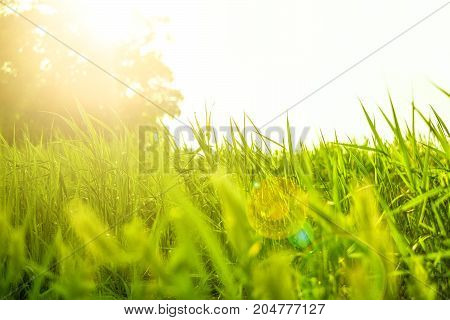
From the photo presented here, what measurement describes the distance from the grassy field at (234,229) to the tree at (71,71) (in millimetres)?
10858

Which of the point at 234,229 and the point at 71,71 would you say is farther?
the point at 71,71

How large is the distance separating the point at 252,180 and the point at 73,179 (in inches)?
43.6

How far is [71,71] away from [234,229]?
15635 mm

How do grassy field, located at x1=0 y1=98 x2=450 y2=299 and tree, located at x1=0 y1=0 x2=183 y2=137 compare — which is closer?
grassy field, located at x1=0 y1=98 x2=450 y2=299

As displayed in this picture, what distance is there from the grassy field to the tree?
10.9m

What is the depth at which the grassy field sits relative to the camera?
1.14 meters

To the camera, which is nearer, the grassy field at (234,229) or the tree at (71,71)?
the grassy field at (234,229)

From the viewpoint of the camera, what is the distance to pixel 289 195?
1.60 metres

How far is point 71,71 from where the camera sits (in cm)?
1543

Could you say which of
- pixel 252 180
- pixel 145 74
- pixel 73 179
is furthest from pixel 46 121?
pixel 252 180

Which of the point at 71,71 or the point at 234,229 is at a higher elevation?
the point at 71,71

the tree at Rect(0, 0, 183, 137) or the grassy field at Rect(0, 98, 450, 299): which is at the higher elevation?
the tree at Rect(0, 0, 183, 137)

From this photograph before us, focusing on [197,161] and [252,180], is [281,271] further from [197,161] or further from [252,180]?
[197,161]

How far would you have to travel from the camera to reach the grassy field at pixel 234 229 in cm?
114
